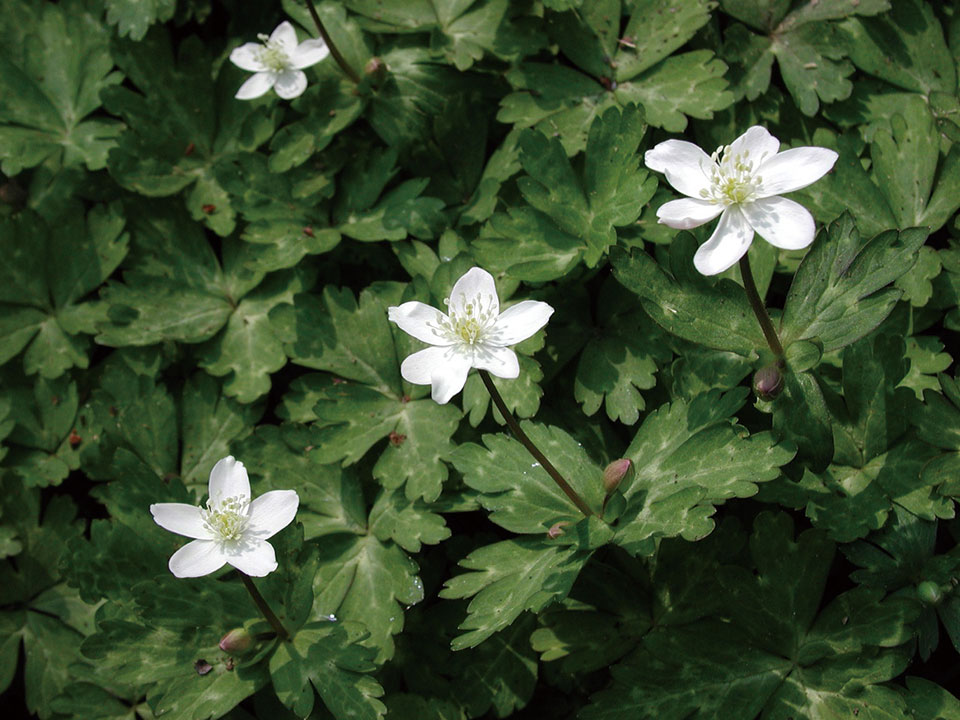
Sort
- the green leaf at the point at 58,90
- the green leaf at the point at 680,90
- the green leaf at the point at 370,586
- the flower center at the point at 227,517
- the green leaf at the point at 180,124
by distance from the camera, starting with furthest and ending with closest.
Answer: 1. the green leaf at the point at 58,90
2. the green leaf at the point at 180,124
3. the green leaf at the point at 680,90
4. the green leaf at the point at 370,586
5. the flower center at the point at 227,517

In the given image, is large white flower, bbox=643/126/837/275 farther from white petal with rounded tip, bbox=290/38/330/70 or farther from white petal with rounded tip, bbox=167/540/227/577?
white petal with rounded tip, bbox=290/38/330/70

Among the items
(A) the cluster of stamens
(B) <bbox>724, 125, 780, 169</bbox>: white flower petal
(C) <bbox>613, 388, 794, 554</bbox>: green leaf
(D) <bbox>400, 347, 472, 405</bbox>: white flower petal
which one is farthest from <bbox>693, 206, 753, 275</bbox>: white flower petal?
(D) <bbox>400, 347, 472, 405</bbox>: white flower petal

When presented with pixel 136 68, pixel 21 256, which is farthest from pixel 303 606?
pixel 136 68

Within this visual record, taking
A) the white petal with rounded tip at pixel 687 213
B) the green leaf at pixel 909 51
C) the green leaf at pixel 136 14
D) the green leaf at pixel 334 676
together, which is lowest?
the green leaf at pixel 334 676

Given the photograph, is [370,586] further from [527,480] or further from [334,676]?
[527,480]

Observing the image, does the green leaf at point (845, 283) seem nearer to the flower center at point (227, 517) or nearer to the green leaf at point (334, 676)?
the green leaf at point (334, 676)

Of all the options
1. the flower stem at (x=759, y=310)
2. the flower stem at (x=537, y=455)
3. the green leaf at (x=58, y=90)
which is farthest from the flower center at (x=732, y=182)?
the green leaf at (x=58, y=90)

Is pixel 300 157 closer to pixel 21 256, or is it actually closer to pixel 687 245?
pixel 21 256
